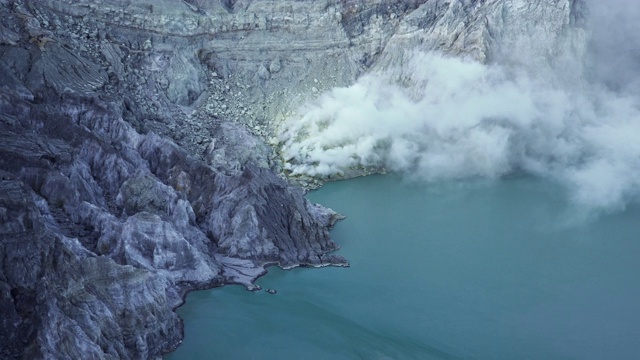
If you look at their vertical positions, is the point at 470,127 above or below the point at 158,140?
above

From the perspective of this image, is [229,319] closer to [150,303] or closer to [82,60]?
[150,303]

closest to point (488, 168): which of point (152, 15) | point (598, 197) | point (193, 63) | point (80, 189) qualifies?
point (598, 197)

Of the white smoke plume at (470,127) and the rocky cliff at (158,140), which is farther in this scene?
the white smoke plume at (470,127)

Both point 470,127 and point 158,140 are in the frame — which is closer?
point 158,140

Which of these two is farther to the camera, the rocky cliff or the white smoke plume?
the white smoke plume
